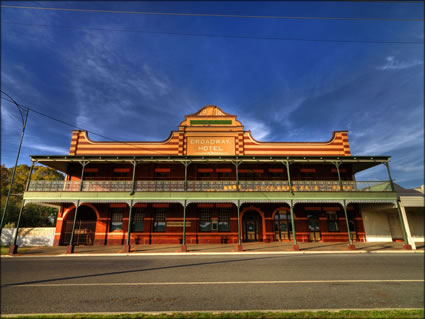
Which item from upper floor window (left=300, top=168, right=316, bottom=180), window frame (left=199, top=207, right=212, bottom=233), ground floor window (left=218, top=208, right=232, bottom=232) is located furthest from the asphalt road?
upper floor window (left=300, top=168, right=316, bottom=180)

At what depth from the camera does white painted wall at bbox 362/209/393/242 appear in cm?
1948

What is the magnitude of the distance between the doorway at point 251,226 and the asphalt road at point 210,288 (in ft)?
32.6

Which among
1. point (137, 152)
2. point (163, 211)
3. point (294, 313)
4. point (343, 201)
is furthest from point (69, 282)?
point (343, 201)

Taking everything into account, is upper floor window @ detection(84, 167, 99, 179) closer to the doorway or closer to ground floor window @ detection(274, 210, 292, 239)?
the doorway

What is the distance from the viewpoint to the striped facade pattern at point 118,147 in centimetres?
2183

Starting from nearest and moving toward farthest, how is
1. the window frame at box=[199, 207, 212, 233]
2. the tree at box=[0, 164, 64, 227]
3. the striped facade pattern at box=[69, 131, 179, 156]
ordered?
the window frame at box=[199, 207, 212, 233]
the striped facade pattern at box=[69, 131, 179, 156]
the tree at box=[0, 164, 64, 227]

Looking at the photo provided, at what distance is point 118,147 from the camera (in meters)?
22.1

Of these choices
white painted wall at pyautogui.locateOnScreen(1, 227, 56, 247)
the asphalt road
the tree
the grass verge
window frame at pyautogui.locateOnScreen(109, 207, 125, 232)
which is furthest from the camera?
the tree

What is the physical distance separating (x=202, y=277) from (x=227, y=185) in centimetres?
1023

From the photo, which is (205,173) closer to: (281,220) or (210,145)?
(210,145)

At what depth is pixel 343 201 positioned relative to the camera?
17.1 meters

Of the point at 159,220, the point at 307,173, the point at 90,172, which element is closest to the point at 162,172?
the point at 159,220

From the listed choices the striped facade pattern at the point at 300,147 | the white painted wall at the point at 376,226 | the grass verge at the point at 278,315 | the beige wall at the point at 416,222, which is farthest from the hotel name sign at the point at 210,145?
the grass verge at the point at 278,315

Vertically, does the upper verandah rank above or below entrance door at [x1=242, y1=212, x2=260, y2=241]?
above
